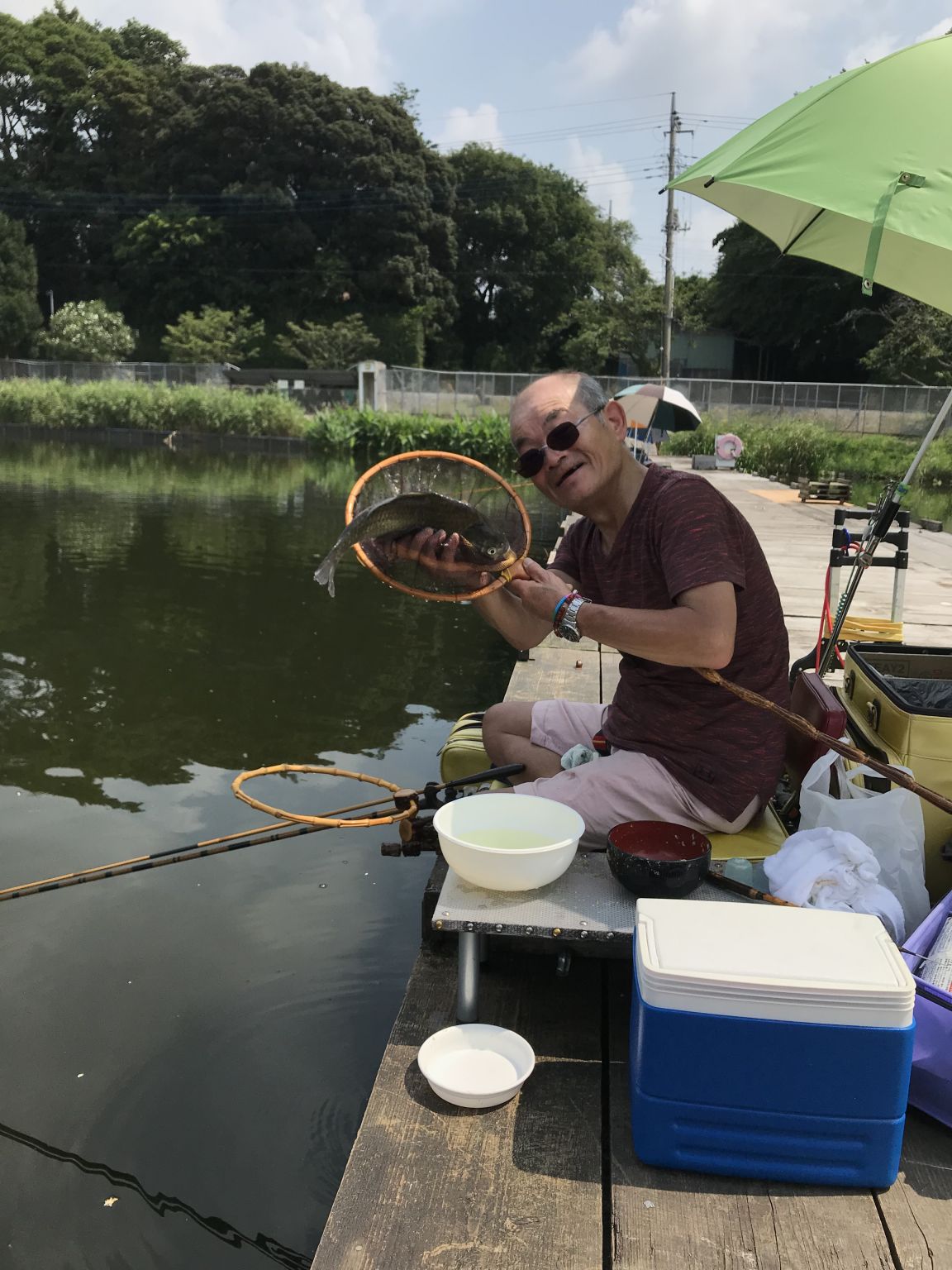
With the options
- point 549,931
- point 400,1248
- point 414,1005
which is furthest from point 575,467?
point 400,1248

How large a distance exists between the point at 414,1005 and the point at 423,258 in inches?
2153

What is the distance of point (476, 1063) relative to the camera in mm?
2125

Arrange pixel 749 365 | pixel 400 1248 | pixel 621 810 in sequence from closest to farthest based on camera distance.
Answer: pixel 400 1248, pixel 621 810, pixel 749 365

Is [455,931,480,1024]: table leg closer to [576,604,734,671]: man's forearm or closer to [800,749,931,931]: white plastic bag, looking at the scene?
[576,604,734,671]: man's forearm

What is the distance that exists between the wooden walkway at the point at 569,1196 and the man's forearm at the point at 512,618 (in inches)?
47.5

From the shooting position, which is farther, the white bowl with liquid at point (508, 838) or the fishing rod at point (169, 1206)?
the fishing rod at point (169, 1206)

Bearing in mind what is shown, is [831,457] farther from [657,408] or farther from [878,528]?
[878,528]

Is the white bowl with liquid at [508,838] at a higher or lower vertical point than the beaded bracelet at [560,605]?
lower

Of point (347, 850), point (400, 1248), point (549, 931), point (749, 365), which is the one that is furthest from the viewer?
point (749, 365)

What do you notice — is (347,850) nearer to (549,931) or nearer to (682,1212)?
(549,931)

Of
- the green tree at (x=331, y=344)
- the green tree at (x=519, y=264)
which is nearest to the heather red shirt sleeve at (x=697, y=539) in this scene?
the green tree at (x=331, y=344)

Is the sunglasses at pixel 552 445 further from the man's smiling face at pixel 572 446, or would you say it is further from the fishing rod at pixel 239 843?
the fishing rod at pixel 239 843

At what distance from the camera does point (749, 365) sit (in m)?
50.9

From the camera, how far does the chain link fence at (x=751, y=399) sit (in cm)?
2961
